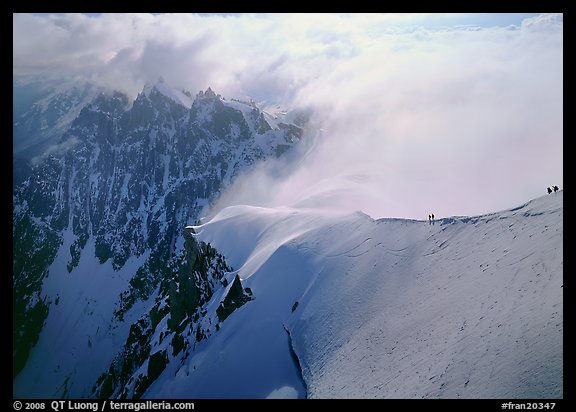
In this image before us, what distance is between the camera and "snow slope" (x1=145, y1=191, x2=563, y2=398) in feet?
65.3

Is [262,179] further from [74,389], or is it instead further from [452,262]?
[452,262]

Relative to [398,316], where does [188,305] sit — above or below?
below

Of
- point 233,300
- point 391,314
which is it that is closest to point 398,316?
point 391,314

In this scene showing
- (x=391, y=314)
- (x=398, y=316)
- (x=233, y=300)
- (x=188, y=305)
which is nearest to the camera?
(x=398, y=316)

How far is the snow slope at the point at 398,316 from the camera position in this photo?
19.9 metres

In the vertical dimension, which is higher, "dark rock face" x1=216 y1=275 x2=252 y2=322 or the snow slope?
the snow slope

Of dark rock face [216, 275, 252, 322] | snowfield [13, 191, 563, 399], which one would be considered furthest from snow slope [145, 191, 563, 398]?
dark rock face [216, 275, 252, 322]

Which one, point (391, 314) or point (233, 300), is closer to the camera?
point (391, 314)

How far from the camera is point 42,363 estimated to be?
505 feet

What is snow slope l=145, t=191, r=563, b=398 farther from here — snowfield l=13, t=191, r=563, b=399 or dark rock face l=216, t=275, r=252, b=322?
dark rock face l=216, t=275, r=252, b=322

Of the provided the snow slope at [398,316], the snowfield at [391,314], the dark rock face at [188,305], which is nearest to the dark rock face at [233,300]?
the snowfield at [391,314]

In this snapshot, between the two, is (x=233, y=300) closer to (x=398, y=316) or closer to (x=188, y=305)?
(x=188, y=305)

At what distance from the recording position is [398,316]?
2839 centimetres
